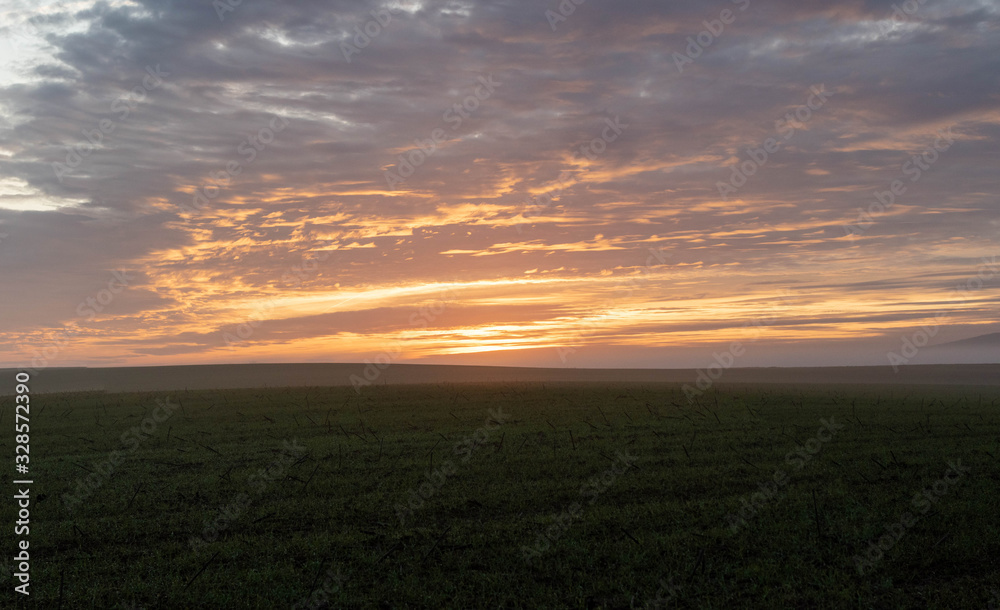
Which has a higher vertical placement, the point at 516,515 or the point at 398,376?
the point at 398,376

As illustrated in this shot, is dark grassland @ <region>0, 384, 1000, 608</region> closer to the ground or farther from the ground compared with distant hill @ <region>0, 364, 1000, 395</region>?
closer to the ground

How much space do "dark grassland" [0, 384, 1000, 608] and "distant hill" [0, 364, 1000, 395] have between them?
4818cm

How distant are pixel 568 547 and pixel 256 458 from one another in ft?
38.1

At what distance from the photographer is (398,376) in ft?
334

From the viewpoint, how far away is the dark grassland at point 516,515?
10.8 meters

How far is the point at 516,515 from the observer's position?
14422 millimetres

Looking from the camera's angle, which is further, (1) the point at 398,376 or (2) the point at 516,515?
(1) the point at 398,376

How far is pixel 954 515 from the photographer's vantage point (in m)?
13.8

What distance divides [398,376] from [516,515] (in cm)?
8931

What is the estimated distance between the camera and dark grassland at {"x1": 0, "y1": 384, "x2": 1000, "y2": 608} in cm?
1084

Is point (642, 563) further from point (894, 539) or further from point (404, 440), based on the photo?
point (404, 440)

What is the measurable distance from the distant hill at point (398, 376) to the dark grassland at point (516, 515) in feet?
158

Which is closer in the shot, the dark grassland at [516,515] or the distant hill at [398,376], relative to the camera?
the dark grassland at [516,515]

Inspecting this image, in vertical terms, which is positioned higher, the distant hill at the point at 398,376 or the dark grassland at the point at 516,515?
the distant hill at the point at 398,376
